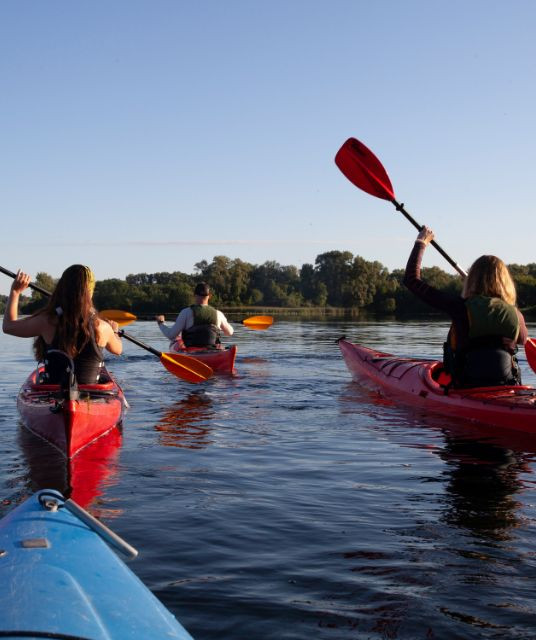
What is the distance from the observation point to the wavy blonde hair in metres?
6.77

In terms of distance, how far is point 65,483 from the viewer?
4844 mm

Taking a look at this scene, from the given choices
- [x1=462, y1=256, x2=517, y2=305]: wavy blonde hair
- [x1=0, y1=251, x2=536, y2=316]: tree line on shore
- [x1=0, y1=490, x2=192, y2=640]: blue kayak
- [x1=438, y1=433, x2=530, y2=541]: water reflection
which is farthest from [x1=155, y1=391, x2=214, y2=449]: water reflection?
[x1=0, y1=251, x2=536, y2=316]: tree line on shore

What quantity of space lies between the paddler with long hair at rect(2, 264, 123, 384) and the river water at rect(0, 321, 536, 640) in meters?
0.78

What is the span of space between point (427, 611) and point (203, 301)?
9675mm

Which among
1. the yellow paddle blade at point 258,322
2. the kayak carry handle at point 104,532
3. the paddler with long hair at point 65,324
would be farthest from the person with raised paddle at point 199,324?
the kayak carry handle at point 104,532

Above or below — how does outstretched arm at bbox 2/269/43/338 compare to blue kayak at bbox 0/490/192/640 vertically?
above

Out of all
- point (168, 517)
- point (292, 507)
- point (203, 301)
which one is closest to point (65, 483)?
point (168, 517)

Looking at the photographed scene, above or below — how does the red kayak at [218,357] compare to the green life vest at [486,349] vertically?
below

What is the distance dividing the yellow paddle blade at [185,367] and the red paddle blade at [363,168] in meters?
3.18

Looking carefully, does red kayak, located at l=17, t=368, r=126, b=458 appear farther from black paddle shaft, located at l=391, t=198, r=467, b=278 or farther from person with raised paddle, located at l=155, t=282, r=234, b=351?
person with raised paddle, located at l=155, t=282, r=234, b=351

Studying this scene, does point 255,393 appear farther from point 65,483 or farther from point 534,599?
point 534,599

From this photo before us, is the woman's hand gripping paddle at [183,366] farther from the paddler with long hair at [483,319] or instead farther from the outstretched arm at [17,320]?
the paddler with long hair at [483,319]

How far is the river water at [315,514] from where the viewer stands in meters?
2.87

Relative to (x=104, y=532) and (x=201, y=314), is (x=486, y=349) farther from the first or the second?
(x=201, y=314)
